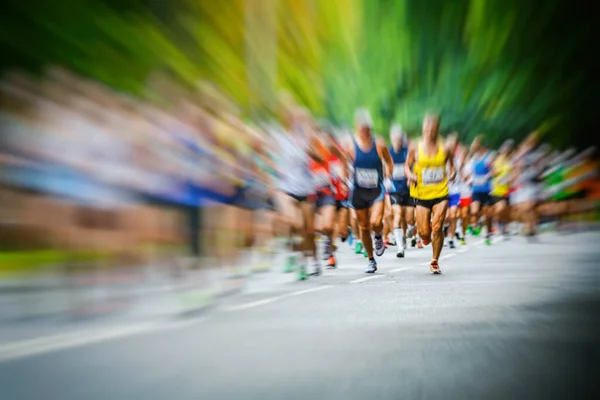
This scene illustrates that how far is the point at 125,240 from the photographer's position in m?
3.33

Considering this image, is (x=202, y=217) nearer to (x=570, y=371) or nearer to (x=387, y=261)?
(x=570, y=371)

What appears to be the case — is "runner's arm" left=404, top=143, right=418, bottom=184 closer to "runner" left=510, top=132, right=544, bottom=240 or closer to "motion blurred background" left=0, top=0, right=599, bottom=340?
"runner" left=510, top=132, right=544, bottom=240

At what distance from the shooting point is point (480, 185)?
6.23 metres

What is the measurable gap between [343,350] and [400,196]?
345 cm

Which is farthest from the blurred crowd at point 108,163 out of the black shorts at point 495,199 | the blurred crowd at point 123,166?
the black shorts at point 495,199

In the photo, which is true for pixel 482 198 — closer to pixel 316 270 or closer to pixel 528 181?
pixel 528 181

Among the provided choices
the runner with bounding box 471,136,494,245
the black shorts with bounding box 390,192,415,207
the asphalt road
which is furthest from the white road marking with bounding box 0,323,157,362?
the black shorts with bounding box 390,192,415,207

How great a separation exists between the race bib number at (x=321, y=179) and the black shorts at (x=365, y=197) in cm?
38

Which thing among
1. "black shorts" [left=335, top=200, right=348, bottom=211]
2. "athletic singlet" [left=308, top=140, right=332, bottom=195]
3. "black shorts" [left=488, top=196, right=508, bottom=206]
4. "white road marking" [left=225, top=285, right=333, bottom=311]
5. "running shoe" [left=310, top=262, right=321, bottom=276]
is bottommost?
"white road marking" [left=225, top=285, right=333, bottom=311]

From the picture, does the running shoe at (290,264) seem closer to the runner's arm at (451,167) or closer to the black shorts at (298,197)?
the black shorts at (298,197)

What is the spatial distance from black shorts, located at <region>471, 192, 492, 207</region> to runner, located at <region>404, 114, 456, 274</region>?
1108mm

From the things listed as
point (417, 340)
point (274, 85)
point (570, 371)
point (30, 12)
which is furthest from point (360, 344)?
point (30, 12)

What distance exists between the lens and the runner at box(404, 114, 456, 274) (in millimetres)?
4906

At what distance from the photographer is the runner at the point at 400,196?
15.4 ft
